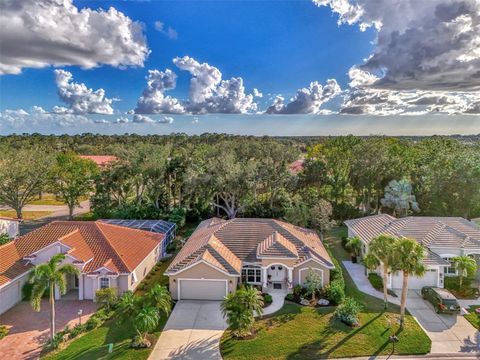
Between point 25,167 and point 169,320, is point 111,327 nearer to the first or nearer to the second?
point 169,320

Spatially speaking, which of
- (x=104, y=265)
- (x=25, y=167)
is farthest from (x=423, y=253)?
(x=25, y=167)

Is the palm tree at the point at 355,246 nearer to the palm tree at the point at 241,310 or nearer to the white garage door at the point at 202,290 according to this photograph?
the white garage door at the point at 202,290

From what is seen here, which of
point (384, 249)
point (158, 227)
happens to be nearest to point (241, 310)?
point (384, 249)

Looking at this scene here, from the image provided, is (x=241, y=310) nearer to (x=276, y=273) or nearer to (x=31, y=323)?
(x=276, y=273)

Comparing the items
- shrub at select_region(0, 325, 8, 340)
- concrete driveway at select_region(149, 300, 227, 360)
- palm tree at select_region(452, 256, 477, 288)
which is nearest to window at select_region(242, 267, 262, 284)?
concrete driveway at select_region(149, 300, 227, 360)

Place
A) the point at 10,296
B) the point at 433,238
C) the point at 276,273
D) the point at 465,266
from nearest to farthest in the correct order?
the point at 10,296, the point at 465,266, the point at 276,273, the point at 433,238

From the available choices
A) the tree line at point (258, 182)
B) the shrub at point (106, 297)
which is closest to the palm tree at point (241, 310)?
the shrub at point (106, 297)

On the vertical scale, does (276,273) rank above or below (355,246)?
below
